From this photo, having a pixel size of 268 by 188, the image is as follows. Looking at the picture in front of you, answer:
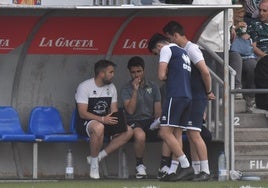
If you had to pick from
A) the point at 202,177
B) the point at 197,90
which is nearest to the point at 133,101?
the point at 197,90

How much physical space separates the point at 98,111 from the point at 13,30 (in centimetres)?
159

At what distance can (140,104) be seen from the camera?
51.2 ft

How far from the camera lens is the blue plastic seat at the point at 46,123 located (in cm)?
1541

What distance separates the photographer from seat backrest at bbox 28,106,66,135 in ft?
50.9

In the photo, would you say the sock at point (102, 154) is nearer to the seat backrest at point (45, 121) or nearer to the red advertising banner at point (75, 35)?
the seat backrest at point (45, 121)

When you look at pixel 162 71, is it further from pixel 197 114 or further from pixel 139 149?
pixel 139 149

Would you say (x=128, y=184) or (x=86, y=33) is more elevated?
(x=86, y=33)

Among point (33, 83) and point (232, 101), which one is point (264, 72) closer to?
point (232, 101)

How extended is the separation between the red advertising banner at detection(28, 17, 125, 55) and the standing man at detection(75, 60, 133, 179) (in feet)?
1.75

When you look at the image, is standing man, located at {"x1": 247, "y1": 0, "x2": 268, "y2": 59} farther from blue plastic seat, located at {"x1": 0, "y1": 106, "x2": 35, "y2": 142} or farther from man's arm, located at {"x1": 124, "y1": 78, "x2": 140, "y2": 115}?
blue plastic seat, located at {"x1": 0, "y1": 106, "x2": 35, "y2": 142}

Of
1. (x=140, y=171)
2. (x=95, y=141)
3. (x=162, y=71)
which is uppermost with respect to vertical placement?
(x=162, y=71)

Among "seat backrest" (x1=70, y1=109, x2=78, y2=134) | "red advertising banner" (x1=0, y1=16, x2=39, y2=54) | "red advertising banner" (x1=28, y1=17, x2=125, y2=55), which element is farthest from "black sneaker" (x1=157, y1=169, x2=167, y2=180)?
"red advertising banner" (x1=0, y1=16, x2=39, y2=54)

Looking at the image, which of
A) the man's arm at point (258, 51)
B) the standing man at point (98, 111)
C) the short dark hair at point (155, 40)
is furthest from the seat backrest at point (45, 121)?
the man's arm at point (258, 51)

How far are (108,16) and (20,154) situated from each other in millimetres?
2274
